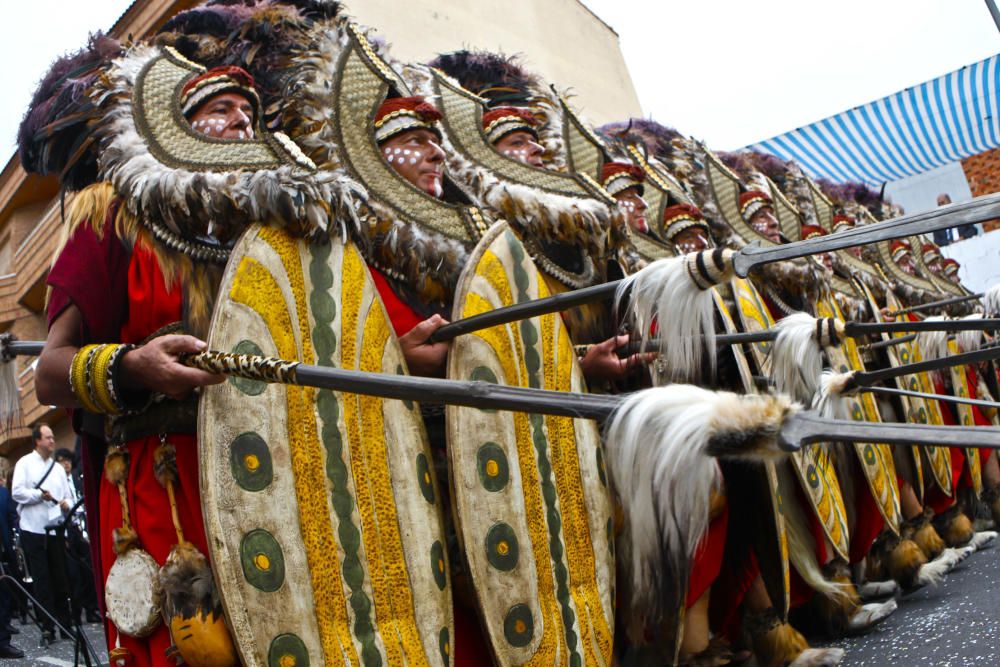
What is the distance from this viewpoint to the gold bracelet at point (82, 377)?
2430 mm

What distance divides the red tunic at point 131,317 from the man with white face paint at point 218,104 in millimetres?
452

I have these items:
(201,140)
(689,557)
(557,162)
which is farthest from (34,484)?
(689,557)

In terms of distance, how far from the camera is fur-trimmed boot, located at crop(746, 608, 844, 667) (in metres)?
3.84

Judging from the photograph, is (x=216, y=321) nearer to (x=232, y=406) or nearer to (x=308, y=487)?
(x=232, y=406)

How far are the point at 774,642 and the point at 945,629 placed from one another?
2.31 feet

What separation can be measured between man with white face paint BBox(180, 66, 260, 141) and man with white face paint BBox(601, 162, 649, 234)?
6.87ft

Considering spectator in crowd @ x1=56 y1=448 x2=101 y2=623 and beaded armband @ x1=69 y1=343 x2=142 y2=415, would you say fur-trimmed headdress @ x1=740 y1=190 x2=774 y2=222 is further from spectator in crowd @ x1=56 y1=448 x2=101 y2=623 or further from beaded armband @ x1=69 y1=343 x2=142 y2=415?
spectator in crowd @ x1=56 y1=448 x2=101 y2=623

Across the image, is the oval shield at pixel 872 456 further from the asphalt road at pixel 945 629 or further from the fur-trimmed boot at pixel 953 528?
the fur-trimmed boot at pixel 953 528

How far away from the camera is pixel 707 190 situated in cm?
595

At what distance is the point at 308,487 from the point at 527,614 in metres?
0.74

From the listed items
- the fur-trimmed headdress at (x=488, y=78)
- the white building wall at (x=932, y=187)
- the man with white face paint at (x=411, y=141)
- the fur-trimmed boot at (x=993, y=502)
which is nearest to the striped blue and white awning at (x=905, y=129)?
the white building wall at (x=932, y=187)

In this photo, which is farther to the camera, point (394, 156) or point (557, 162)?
point (557, 162)

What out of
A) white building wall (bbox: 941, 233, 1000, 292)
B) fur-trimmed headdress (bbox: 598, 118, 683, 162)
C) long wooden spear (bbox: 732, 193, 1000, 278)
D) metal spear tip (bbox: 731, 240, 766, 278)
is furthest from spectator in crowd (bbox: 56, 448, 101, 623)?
white building wall (bbox: 941, 233, 1000, 292)

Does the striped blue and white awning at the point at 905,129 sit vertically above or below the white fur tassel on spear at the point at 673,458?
above
